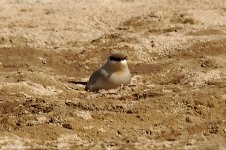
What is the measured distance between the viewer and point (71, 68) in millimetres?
15141

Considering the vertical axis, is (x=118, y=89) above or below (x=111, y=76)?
below

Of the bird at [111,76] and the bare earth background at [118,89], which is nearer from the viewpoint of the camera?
the bare earth background at [118,89]

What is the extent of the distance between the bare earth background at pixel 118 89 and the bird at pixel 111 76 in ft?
0.72

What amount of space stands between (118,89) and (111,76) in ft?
0.88

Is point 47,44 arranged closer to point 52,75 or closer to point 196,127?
point 52,75

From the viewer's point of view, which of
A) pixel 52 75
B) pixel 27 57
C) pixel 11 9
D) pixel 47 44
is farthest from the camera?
pixel 11 9

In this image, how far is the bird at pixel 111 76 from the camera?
1291 cm

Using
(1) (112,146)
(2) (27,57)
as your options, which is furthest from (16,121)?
(2) (27,57)

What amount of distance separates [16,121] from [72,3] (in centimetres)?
1040

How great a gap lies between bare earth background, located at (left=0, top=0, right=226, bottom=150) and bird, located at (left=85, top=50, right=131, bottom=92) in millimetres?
219

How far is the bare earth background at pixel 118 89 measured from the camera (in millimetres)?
9484

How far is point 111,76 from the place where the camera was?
12906 millimetres

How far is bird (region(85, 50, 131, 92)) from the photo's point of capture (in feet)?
42.3

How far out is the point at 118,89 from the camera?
12.9 m
